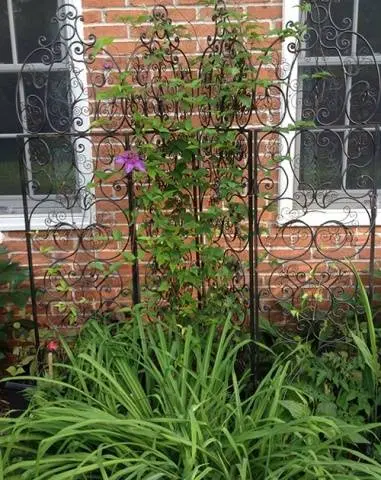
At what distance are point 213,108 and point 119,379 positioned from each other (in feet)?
3.65

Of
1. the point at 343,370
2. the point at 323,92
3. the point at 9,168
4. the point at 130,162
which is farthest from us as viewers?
the point at 9,168

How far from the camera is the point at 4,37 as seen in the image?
2.84 metres

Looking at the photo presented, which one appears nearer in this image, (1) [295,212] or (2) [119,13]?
(2) [119,13]

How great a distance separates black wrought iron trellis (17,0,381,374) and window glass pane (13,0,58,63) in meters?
0.07

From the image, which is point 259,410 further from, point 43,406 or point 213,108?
point 213,108

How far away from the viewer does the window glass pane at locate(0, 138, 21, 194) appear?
3006 mm

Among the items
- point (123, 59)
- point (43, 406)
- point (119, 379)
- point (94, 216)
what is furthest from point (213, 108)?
point (43, 406)

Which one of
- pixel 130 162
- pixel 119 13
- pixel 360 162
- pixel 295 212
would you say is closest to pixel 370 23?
pixel 360 162

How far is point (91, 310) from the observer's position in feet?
9.78

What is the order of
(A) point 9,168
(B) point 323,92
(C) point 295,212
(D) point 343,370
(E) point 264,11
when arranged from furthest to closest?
(A) point 9,168 → (C) point 295,212 → (B) point 323,92 → (E) point 264,11 → (D) point 343,370

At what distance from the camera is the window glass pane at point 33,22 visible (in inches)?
110

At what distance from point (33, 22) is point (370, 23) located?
5.08 ft

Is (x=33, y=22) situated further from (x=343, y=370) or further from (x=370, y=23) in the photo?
(x=343, y=370)

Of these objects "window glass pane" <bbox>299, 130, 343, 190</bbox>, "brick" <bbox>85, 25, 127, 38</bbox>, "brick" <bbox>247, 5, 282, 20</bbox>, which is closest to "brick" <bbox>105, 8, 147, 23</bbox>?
"brick" <bbox>85, 25, 127, 38</bbox>
